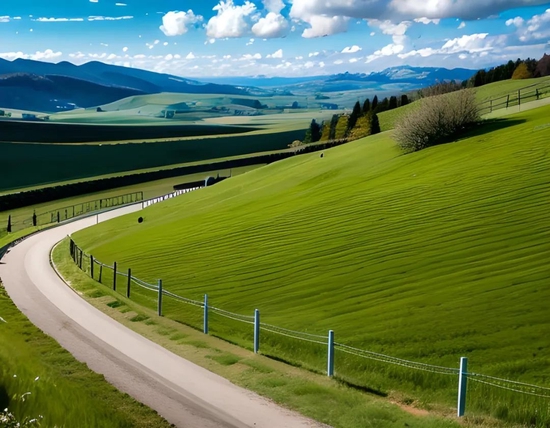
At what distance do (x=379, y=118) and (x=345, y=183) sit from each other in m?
85.7

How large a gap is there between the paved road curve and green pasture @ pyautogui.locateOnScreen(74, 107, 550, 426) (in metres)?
2.51

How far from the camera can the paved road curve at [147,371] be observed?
12797 mm

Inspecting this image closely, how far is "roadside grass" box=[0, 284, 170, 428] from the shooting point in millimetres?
9794

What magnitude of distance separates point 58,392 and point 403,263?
1330cm

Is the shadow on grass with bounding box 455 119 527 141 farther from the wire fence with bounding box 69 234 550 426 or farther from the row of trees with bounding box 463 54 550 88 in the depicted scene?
the row of trees with bounding box 463 54 550 88

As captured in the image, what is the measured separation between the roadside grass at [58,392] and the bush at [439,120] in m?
31.2

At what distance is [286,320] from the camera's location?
19.7 m

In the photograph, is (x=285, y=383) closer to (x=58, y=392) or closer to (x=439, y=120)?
(x=58, y=392)

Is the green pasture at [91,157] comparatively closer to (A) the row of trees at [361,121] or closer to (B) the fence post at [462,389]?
(A) the row of trees at [361,121]

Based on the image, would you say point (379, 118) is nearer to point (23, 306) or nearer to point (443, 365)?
point (23, 306)

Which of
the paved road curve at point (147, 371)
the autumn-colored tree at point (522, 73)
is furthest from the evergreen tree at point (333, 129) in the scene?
the paved road curve at point (147, 371)

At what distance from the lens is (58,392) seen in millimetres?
10930

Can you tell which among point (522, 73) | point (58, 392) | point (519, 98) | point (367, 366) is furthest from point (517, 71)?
point (58, 392)

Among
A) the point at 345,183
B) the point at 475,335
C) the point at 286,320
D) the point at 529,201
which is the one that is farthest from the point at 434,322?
the point at 345,183
